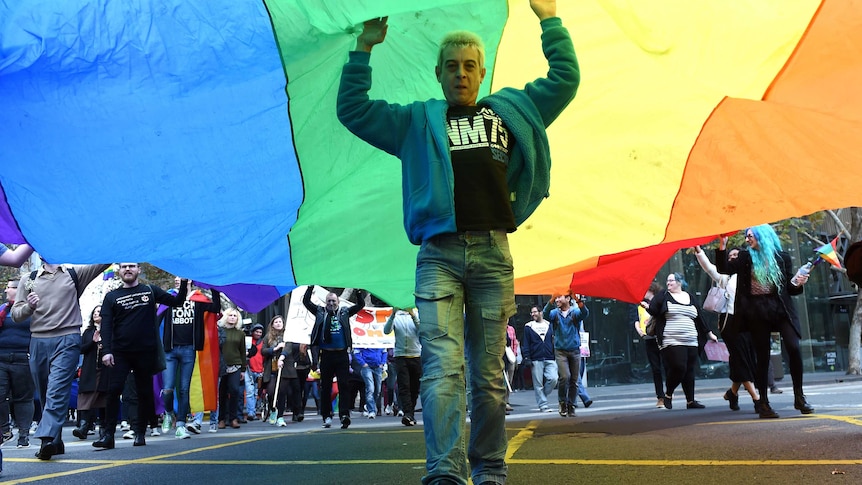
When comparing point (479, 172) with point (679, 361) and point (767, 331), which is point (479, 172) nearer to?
point (767, 331)

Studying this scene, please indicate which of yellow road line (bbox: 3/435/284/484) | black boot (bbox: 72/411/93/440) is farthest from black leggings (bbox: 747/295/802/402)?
black boot (bbox: 72/411/93/440)

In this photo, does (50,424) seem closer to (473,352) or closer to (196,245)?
(196,245)

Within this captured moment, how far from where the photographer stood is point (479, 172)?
3.03 metres

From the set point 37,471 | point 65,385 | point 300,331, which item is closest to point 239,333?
point 300,331

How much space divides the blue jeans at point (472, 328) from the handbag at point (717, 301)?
6.63 m

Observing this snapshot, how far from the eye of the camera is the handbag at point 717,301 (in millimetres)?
9047

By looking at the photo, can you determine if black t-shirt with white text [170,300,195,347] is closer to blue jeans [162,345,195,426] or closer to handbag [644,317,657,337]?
blue jeans [162,345,195,426]

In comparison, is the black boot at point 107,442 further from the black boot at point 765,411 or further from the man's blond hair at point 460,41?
the black boot at point 765,411

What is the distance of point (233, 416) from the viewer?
1159 centimetres

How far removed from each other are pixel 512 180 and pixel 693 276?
19.1 m

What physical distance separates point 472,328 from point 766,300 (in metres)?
5.09

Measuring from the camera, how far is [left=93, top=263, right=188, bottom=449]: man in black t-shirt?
25.1 ft

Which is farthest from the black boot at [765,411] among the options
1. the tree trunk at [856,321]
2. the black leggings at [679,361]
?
the tree trunk at [856,321]

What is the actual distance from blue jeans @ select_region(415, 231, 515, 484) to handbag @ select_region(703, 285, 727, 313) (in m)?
6.63
